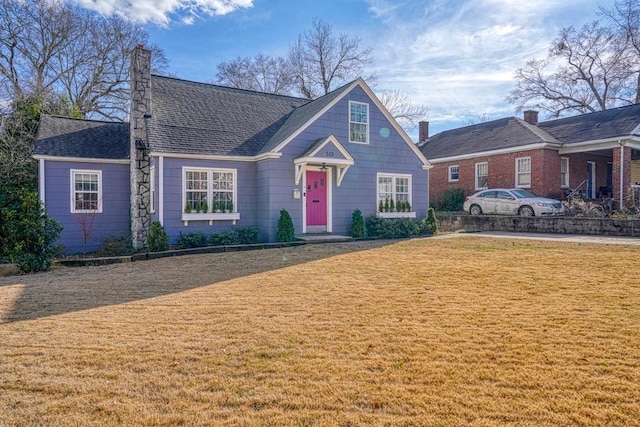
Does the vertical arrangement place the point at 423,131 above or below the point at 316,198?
above

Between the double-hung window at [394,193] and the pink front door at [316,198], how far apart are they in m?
2.39

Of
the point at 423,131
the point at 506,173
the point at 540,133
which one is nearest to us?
the point at 540,133

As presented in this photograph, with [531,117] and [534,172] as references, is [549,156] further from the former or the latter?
[531,117]

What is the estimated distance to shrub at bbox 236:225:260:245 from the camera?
13.0 meters

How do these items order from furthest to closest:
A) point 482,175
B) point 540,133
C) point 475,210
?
point 482,175, point 540,133, point 475,210

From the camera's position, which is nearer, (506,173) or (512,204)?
(512,204)

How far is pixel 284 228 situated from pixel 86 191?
6.86m

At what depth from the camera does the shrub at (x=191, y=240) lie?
12297 millimetres

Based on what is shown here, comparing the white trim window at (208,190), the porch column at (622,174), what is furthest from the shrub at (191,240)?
the porch column at (622,174)

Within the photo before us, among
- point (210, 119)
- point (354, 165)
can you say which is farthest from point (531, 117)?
point (210, 119)

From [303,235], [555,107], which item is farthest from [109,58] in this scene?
[555,107]

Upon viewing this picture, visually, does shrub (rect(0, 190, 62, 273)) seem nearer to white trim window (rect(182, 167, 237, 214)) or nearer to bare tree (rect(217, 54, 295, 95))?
white trim window (rect(182, 167, 237, 214))

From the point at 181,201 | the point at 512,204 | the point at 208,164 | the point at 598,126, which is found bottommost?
the point at 512,204

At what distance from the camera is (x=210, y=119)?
1441cm
